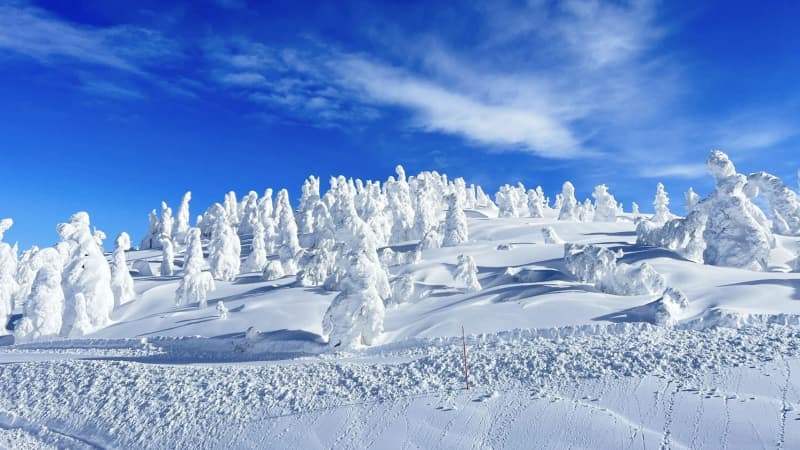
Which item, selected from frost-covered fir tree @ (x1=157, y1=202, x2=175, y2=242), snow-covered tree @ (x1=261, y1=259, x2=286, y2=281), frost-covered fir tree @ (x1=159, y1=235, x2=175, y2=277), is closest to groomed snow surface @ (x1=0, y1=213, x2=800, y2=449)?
snow-covered tree @ (x1=261, y1=259, x2=286, y2=281)

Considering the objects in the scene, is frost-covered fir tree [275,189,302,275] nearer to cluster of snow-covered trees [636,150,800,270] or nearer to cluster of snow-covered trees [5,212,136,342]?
cluster of snow-covered trees [5,212,136,342]

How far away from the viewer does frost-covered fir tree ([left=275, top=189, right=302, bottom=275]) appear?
183ft

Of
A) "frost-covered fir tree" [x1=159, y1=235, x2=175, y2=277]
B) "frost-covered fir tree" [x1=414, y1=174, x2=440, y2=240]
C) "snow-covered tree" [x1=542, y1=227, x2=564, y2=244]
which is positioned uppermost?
"frost-covered fir tree" [x1=414, y1=174, x2=440, y2=240]

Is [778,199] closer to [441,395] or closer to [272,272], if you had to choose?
[441,395]

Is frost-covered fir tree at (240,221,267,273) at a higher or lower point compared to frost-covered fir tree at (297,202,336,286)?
higher

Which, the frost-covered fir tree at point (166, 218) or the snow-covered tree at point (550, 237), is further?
the frost-covered fir tree at point (166, 218)

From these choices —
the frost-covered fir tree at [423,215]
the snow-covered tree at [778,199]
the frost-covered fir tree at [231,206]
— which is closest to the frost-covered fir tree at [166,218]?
the frost-covered fir tree at [231,206]

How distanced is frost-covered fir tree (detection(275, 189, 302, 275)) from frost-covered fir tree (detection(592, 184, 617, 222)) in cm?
5330

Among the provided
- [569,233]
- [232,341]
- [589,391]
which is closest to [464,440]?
[589,391]

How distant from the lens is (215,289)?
1735 inches

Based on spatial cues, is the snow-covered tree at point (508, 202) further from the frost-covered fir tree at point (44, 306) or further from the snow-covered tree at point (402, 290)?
the frost-covered fir tree at point (44, 306)

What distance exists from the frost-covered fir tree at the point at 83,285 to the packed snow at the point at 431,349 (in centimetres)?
14

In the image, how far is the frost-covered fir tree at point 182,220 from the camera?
97.1 meters

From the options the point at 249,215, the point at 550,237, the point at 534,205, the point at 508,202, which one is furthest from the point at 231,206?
the point at 550,237
